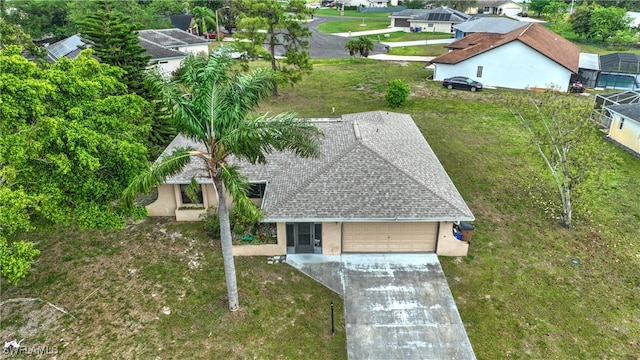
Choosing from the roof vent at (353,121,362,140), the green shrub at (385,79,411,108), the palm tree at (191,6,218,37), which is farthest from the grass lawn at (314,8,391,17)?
the roof vent at (353,121,362,140)

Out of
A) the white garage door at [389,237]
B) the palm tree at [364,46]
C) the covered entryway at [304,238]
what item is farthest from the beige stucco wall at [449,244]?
the palm tree at [364,46]

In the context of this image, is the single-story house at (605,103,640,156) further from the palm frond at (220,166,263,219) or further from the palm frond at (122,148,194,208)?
the palm frond at (122,148,194,208)

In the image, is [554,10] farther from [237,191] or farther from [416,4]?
[237,191]

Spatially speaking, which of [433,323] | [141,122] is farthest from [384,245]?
[141,122]

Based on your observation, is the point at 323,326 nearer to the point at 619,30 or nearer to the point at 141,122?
the point at 141,122

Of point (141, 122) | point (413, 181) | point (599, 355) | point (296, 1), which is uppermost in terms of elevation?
point (296, 1)

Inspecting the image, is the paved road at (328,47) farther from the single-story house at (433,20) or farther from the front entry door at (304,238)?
the front entry door at (304,238)

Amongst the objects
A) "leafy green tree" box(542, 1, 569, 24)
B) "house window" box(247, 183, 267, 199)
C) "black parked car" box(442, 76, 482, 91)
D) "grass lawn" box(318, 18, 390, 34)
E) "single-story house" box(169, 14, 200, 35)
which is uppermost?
"leafy green tree" box(542, 1, 569, 24)
